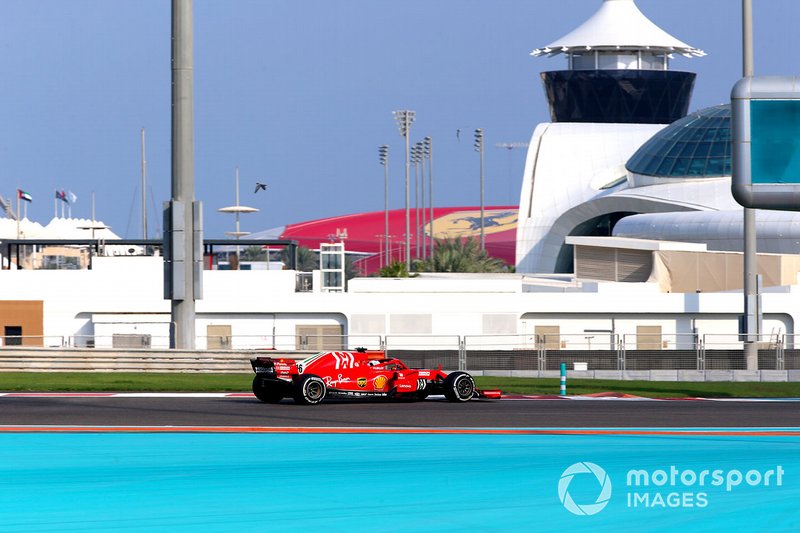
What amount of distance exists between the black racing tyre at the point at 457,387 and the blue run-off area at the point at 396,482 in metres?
5.26

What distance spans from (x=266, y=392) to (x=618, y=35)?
9484 cm

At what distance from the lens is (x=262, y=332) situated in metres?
41.5

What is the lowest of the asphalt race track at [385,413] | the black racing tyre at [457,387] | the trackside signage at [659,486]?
the trackside signage at [659,486]

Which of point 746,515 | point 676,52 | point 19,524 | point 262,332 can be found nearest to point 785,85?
point 746,515

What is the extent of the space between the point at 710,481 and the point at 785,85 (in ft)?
16.2

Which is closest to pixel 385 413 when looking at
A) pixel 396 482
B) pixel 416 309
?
pixel 396 482

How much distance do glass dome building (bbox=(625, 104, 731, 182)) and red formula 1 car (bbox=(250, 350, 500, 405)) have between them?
57577 mm

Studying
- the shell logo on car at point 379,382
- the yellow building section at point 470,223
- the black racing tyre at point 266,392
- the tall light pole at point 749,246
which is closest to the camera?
the black racing tyre at point 266,392

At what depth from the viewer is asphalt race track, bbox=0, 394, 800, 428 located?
18062 millimetres

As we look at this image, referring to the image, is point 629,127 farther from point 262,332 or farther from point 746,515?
point 746,515

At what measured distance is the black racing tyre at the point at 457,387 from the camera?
2195cm

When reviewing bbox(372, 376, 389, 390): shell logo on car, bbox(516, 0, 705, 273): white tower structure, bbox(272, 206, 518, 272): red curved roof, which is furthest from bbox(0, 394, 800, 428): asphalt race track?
bbox(272, 206, 518, 272): red curved roof

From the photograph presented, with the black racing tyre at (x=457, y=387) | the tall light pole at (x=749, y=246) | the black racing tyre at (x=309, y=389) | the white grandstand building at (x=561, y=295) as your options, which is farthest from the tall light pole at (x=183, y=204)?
the tall light pole at (x=749, y=246)

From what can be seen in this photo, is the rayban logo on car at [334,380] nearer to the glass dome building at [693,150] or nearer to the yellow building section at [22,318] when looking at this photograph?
the yellow building section at [22,318]
